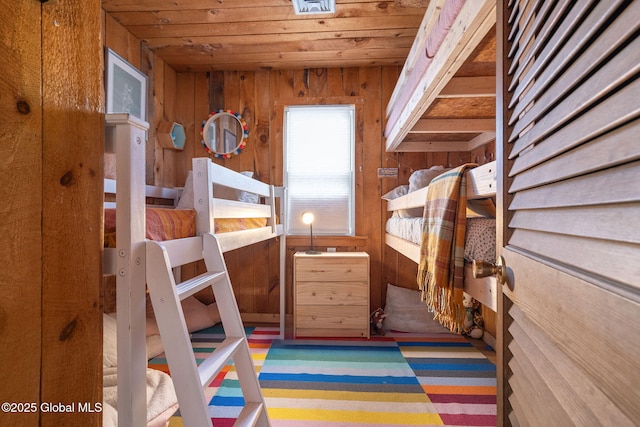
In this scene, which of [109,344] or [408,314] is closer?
[109,344]

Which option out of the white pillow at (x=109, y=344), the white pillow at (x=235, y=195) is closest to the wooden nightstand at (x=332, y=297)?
the white pillow at (x=235, y=195)

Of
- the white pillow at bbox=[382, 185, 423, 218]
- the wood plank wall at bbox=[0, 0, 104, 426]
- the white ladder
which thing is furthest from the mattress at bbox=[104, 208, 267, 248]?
the white pillow at bbox=[382, 185, 423, 218]

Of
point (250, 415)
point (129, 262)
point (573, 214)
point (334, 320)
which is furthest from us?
point (334, 320)

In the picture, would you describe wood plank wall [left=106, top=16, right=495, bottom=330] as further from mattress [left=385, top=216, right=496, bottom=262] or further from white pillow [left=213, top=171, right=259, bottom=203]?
mattress [left=385, top=216, right=496, bottom=262]

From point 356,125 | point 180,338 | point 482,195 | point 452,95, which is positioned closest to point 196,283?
point 180,338

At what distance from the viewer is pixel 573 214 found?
433 mm

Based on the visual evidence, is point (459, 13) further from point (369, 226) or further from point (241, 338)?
point (369, 226)

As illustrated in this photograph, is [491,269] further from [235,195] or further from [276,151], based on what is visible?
[276,151]

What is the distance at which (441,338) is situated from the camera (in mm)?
2607

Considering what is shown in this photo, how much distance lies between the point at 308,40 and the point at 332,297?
6.78 feet

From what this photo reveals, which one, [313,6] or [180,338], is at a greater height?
[313,6]

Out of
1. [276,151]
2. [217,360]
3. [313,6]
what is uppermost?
[313,6]

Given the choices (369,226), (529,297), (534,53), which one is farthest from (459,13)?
(369,226)

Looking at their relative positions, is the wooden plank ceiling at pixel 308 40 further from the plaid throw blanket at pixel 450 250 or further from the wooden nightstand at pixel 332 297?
the wooden nightstand at pixel 332 297
